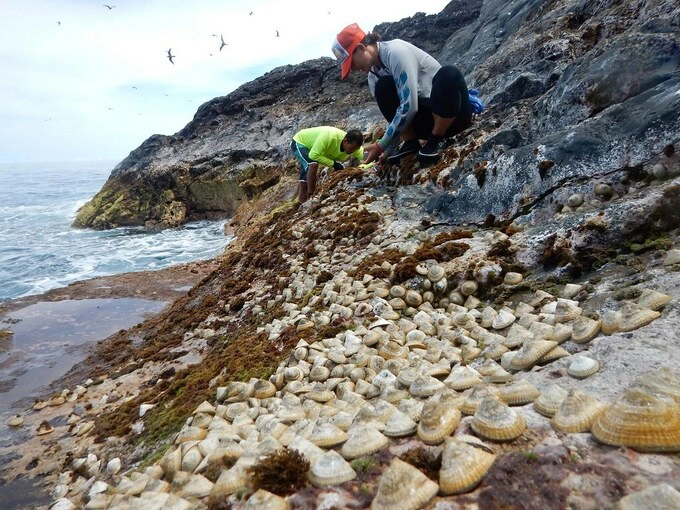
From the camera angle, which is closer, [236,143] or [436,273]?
[436,273]

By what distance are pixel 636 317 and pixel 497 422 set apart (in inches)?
48.0

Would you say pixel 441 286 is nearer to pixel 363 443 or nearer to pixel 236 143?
pixel 363 443

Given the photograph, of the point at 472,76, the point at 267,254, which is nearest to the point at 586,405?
the point at 267,254

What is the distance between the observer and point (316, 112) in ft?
95.2

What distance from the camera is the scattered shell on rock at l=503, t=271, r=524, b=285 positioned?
3877 millimetres

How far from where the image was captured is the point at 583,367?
7.09 feet

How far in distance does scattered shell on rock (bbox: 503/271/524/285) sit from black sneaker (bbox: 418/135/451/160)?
3.91m

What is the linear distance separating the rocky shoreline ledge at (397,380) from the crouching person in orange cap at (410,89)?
1.56m

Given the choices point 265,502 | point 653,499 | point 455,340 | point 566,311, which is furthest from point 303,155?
point 653,499

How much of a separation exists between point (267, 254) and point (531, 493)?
681 centimetres

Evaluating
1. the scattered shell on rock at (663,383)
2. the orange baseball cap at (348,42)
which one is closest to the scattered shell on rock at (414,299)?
the scattered shell on rock at (663,383)

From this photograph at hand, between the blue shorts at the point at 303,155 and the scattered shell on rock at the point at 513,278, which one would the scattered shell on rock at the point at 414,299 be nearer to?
the scattered shell on rock at the point at 513,278

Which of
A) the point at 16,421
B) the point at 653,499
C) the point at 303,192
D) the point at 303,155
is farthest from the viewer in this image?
the point at 303,155

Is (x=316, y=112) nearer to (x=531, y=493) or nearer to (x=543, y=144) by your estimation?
(x=543, y=144)
